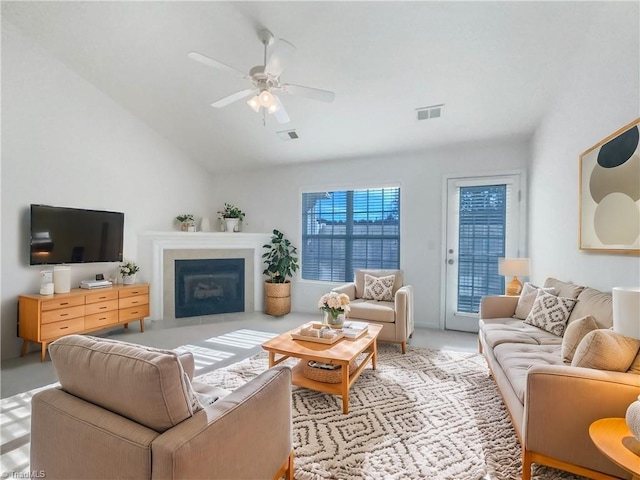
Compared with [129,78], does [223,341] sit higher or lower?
lower

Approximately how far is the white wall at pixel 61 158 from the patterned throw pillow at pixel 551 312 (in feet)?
15.9

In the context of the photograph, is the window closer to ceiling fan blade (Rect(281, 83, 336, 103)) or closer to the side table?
ceiling fan blade (Rect(281, 83, 336, 103))

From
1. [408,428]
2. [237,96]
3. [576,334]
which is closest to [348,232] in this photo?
[237,96]

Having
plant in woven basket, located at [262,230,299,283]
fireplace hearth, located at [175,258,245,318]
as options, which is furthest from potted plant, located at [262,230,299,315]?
fireplace hearth, located at [175,258,245,318]

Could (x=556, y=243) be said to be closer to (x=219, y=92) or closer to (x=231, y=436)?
(x=231, y=436)

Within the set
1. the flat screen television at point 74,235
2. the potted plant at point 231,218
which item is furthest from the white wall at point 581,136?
the flat screen television at point 74,235

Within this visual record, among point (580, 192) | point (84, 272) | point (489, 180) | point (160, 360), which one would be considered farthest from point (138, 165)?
point (580, 192)

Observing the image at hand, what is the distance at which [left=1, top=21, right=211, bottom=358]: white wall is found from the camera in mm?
3279

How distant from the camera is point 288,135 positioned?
453cm

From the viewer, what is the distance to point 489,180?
419 cm

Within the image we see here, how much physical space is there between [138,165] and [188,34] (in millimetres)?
2248

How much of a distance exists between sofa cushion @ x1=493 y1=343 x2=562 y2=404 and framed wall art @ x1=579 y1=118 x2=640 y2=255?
85cm

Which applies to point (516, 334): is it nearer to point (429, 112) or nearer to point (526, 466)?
point (526, 466)

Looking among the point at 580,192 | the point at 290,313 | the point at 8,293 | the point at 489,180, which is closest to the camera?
the point at 580,192
